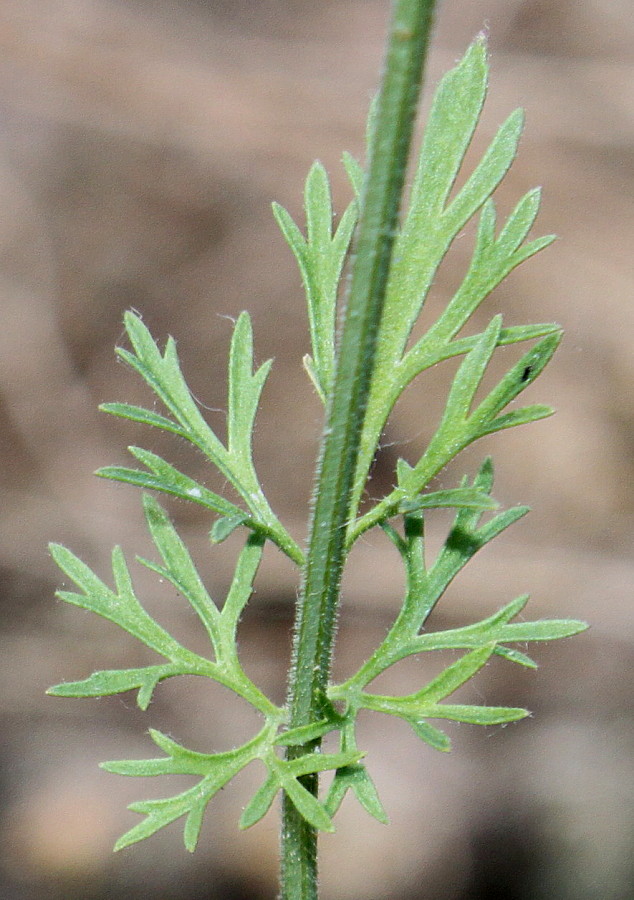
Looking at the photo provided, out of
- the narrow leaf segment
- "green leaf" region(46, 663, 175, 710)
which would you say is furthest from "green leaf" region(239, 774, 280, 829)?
"green leaf" region(46, 663, 175, 710)

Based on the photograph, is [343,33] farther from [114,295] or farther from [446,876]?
[446,876]

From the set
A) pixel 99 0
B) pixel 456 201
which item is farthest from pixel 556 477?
pixel 456 201

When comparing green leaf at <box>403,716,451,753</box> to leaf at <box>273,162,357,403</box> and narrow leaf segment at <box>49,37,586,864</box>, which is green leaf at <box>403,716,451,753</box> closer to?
narrow leaf segment at <box>49,37,586,864</box>

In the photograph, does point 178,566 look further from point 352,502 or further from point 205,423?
point 352,502

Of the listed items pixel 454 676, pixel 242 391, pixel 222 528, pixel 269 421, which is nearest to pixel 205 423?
pixel 242 391

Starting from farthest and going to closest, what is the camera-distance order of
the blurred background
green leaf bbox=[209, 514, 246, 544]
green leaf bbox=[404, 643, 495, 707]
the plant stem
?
the blurred background → green leaf bbox=[404, 643, 495, 707] → green leaf bbox=[209, 514, 246, 544] → the plant stem

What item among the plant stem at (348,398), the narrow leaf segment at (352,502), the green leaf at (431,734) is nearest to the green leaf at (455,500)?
the narrow leaf segment at (352,502)

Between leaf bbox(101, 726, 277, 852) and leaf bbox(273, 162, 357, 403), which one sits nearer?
leaf bbox(101, 726, 277, 852)
